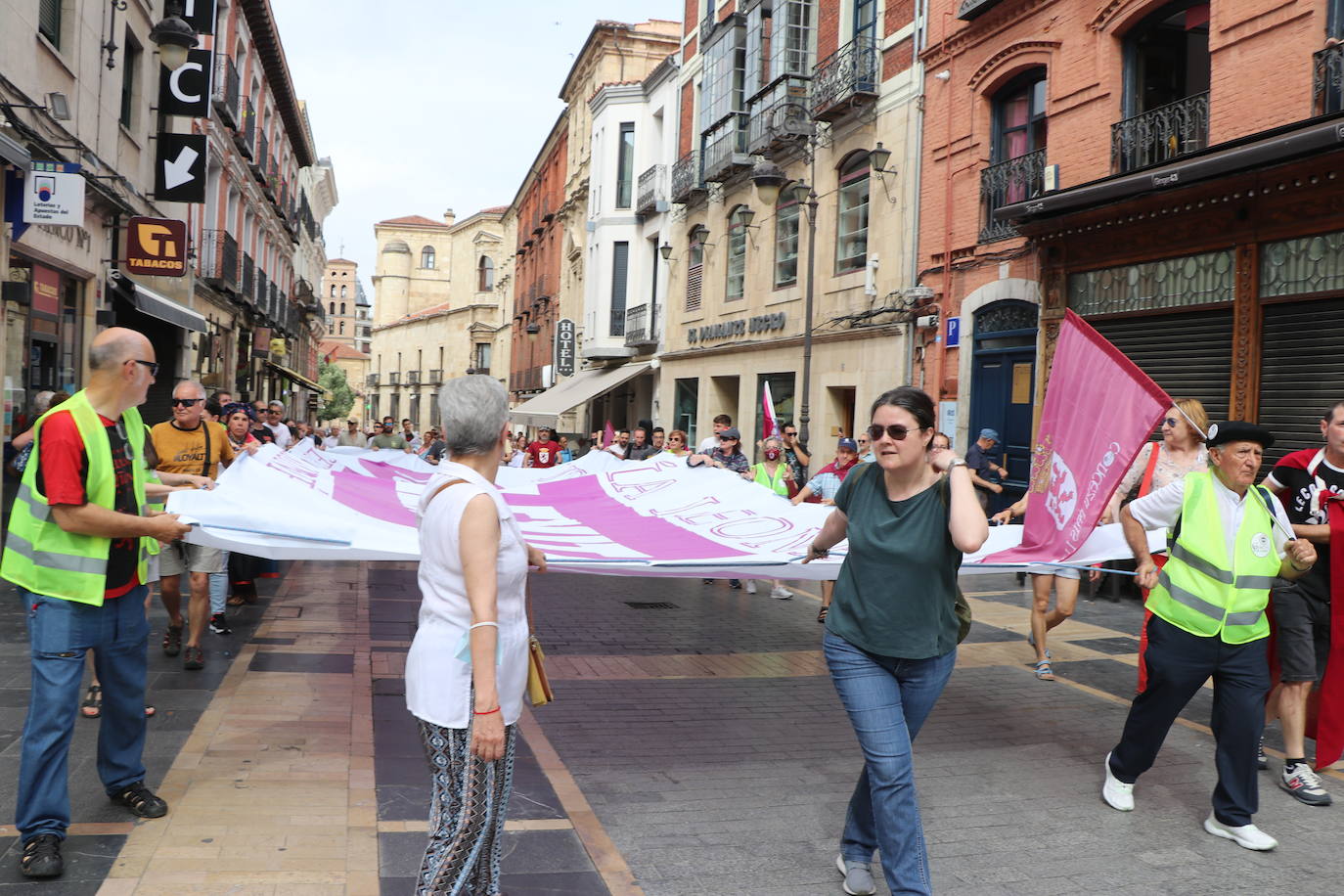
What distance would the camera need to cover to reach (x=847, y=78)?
19.1 meters

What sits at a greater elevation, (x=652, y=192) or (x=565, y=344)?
(x=652, y=192)

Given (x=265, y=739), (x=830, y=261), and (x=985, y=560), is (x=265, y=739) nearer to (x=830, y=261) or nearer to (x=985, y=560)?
(x=985, y=560)

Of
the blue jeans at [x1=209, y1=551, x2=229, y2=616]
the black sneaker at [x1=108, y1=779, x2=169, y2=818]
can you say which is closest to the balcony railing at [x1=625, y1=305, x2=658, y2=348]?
the blue jeans at [x1=209, y1=551, x2=229, y2=616]

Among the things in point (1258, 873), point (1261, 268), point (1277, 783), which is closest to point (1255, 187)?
point (1261, 268)

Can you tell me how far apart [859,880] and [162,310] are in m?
15.5

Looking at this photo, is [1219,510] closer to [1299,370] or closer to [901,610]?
[901,610]

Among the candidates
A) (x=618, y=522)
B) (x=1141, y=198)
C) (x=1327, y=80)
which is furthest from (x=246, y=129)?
(x=1327, y=80)

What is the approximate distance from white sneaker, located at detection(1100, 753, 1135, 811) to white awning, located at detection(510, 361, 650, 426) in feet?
84.3

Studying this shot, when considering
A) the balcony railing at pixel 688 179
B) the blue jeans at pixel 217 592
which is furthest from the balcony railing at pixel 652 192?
the blue jeans at pixel 217 592

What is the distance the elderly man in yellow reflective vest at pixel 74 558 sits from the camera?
3.95 metres

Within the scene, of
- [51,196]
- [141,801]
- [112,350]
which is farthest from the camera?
[51,196]

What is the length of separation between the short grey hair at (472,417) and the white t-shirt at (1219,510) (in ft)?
10.7

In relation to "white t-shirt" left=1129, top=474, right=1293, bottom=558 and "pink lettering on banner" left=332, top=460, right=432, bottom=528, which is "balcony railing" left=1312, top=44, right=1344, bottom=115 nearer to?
Result: "white t-shirt" left=1129, top=474, right=1293, bottom=558

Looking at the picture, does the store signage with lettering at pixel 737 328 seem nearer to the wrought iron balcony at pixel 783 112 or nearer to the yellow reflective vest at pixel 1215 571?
the wrought iron balcony at pixel 783 112
